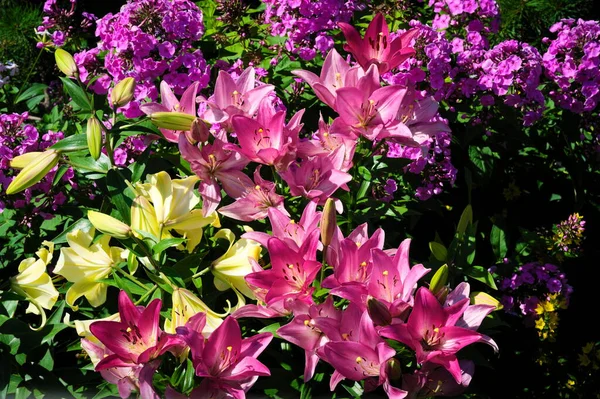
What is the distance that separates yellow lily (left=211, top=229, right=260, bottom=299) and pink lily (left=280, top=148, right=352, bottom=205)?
135 millimetres

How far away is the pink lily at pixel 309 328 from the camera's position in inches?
46.8

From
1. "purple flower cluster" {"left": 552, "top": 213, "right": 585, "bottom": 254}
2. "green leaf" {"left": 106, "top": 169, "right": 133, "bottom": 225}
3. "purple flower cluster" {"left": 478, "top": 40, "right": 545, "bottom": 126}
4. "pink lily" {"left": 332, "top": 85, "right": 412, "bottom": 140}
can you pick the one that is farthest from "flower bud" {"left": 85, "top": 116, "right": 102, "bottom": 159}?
"purple flower cluster" {"left": 552, "top": 213, "right": 585, "bottom": 254}

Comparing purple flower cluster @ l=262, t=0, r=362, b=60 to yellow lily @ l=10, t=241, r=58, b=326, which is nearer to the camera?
yellow lily @ l=10, t=241, r=58, b=326

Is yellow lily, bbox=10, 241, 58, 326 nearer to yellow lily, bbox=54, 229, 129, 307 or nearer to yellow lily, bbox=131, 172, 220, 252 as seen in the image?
yellow lily, bbox=54, 229, 129, 307

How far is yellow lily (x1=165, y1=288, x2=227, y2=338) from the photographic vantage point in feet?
4.07

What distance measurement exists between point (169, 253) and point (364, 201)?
1.45 ft

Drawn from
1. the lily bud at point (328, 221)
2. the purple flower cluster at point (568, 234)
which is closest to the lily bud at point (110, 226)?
the lily bud at point (328, 221)

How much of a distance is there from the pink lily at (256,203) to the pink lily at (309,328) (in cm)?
24

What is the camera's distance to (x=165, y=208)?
1.35m

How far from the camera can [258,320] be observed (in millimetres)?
1496

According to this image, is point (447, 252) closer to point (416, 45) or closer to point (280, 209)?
point (280, 209)

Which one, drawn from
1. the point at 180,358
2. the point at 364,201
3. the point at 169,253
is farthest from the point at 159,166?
the point at 180,358

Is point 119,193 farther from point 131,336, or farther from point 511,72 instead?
point 511,72

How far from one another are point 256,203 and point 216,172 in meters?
0.10
